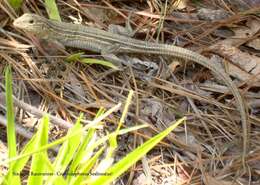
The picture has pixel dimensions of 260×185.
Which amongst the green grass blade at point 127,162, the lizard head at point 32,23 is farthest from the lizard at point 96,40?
the green grass blade at point 127,162

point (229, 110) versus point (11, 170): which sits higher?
point (11, 170)

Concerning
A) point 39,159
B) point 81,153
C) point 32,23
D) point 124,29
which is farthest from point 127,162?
point 124,29

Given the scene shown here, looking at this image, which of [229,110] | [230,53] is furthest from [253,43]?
[229,110]

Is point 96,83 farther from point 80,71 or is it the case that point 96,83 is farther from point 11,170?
point 11,170

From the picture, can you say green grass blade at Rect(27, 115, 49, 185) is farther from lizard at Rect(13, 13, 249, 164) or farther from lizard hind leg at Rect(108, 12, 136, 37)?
lizard hind leg at Rect(108, 12, 136, 37)

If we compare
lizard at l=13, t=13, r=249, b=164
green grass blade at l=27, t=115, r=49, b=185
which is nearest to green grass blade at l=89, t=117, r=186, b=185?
green grass blade at l=27, t=115, r=49, b=185

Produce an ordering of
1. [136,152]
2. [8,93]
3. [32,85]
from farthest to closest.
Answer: [32,85] < [8,93] < [136,152]
